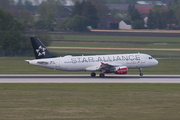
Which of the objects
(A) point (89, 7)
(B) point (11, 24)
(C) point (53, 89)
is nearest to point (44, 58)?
(C) point (53, 89)

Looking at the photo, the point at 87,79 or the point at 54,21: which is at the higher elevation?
the point at 54,21

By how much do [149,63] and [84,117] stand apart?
30.9 metres

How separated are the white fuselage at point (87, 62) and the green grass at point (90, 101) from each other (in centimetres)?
938

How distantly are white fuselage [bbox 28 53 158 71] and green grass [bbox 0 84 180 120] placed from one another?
9.38m

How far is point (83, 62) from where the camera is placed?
4850cm

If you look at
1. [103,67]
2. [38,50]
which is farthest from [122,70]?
[38,50]

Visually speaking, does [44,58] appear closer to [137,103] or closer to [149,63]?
[149,63]

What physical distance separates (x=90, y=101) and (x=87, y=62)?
20502 mm

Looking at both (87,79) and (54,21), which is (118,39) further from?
(87,79)

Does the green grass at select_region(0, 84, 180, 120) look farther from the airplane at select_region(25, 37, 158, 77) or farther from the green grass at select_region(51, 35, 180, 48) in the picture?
the green grass at select_region(51, 35, 180, 48)

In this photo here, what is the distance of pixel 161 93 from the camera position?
3303 centimetres

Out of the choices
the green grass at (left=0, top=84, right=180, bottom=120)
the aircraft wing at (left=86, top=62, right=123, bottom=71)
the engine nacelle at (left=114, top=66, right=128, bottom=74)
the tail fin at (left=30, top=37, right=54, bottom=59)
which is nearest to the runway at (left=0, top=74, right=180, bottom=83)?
the engine nacelle at (left=114, top=66, right=128, bottom=74)

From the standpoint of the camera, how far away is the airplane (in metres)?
47.6

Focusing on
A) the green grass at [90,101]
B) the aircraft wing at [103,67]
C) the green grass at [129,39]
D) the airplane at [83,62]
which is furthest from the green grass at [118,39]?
the green grass at [90,101]
